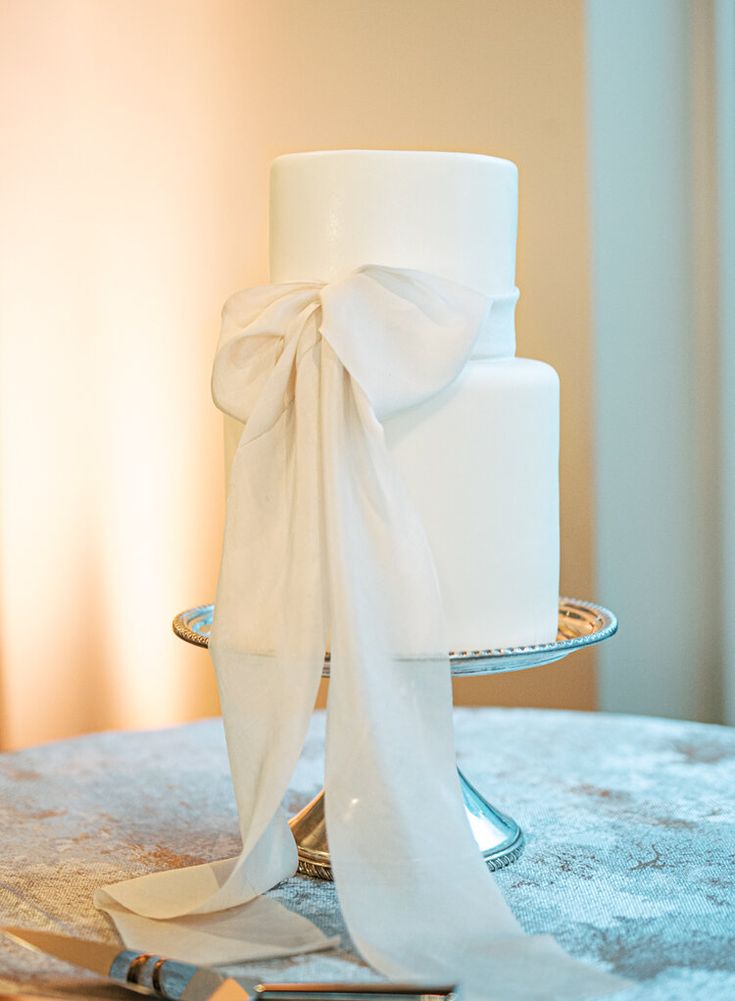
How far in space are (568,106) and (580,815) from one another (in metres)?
1.01

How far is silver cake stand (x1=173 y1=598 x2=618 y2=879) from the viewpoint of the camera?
2.89ft

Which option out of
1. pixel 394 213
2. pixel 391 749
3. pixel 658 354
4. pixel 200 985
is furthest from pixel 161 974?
pixel 658 354

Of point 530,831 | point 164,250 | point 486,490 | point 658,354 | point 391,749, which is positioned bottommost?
point 530,831

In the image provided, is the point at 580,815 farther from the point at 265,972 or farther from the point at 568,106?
the point at 568,106

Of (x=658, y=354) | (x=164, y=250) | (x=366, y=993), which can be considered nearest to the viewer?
(x=366, y=993)

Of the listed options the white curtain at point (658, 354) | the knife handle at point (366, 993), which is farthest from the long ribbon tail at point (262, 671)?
the white curtain at point (658, 354)

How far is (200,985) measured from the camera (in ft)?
2.20

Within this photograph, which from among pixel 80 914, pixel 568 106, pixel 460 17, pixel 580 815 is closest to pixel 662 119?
pixel 568 106

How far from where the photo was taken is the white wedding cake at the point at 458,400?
0.89m

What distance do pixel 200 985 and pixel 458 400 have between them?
42cm

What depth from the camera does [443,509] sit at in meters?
0.90

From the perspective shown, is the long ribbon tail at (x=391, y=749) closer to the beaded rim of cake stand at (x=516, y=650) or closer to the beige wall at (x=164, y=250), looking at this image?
the beaded rim of cake stand at (x=516, y=650)

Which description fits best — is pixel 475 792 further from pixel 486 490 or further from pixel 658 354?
pixel 658 354

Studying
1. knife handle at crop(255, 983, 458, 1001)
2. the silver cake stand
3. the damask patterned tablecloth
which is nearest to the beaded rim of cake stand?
the silver cake stand
